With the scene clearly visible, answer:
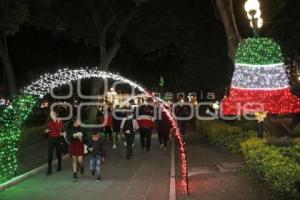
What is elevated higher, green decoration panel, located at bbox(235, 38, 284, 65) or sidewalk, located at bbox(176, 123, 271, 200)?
green decoration panel, located at bbox(235, 38, 284, 65)

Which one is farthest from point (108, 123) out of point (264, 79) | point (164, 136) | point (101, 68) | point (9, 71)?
point (264, 79)

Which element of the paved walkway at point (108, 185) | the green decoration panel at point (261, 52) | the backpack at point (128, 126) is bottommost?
the paved walkway at point (108, 185)

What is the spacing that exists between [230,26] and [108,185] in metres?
9.60

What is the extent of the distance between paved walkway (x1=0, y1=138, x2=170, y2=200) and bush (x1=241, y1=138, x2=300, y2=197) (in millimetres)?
2080

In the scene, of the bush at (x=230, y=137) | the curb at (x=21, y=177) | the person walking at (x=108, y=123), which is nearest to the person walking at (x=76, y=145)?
the curb at (x=21, y=177)

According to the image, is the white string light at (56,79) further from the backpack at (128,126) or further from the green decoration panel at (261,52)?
the green decoration panel at (261,52)

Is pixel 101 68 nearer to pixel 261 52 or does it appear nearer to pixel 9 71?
pixel 9 71

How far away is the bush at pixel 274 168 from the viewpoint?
9.09 metres

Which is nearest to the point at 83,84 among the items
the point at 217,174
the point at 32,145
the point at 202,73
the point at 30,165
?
the point at 202,73

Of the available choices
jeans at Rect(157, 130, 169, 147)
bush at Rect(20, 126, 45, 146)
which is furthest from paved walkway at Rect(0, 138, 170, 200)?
jeans at Rect(157, 130, 169, 147)

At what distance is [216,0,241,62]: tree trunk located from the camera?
2117cm

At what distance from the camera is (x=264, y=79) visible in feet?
59.4

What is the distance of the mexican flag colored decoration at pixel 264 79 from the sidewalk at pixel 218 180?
6.68 feet

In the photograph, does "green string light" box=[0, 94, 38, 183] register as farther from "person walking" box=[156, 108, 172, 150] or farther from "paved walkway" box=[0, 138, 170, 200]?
"person walking" box=[156, 108, 172, 150]
